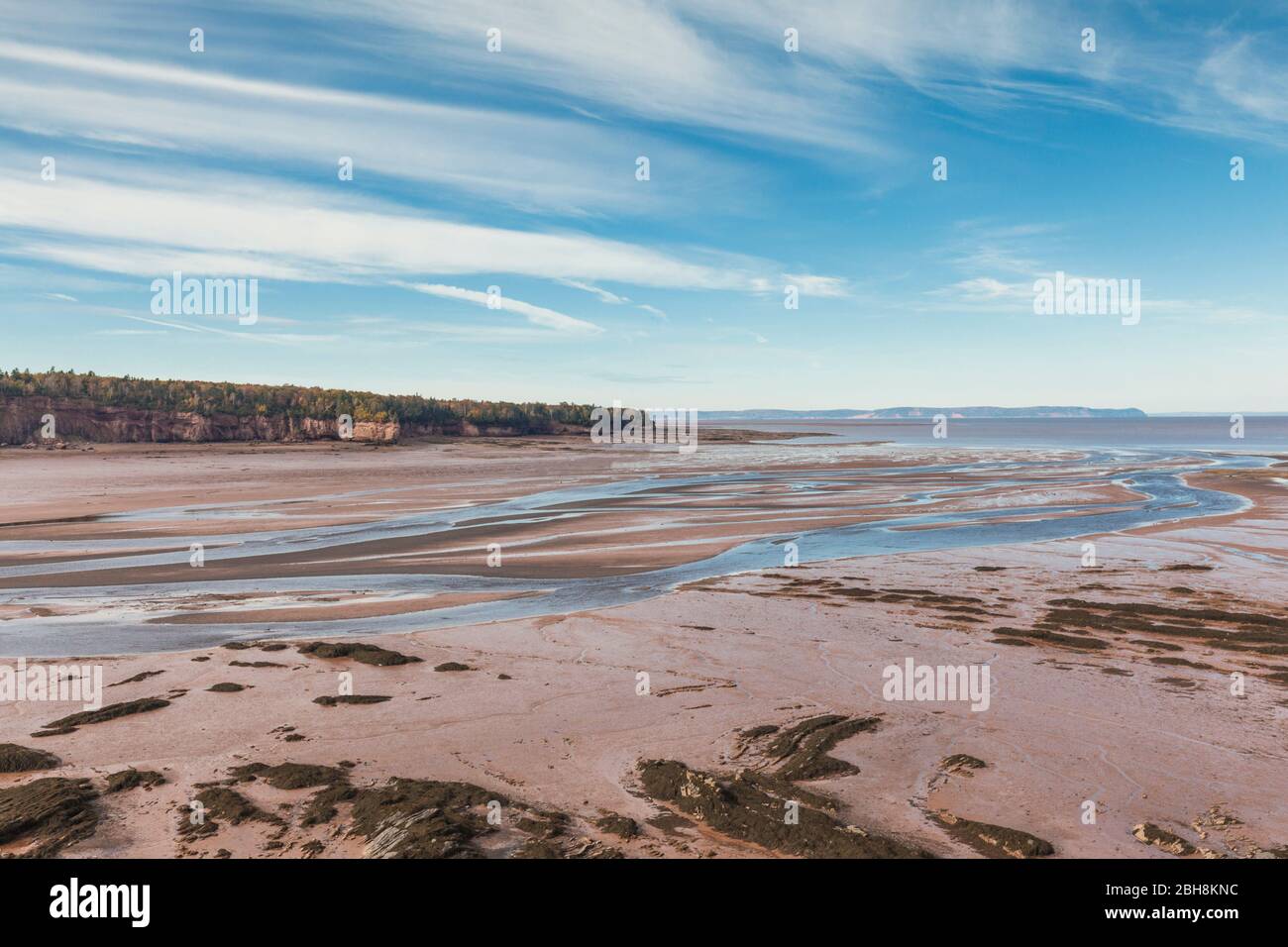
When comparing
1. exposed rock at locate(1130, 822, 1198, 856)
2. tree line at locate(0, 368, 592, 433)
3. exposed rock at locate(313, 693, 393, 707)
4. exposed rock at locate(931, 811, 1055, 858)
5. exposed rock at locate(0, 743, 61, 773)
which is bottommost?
exposed rock at locate(1130, 822, 1198, 856)

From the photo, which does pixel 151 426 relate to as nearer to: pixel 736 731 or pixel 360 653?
pixel 360 653

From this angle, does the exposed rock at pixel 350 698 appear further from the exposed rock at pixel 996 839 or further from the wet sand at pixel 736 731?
the exposed rock at pixel 996 839

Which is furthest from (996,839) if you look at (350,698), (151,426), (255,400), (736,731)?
(255,400)

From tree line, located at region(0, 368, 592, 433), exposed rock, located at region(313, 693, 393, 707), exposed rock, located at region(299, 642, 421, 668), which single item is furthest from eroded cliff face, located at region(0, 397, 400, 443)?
exposed rock, located at region(313, 693, 393, 707)

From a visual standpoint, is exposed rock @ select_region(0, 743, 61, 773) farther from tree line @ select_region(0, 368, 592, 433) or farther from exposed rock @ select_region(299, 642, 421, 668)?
tree line @ select_region(0, 368, 592, 433)

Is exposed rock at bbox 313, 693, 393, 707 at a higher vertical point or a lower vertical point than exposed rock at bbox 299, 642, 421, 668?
lower
